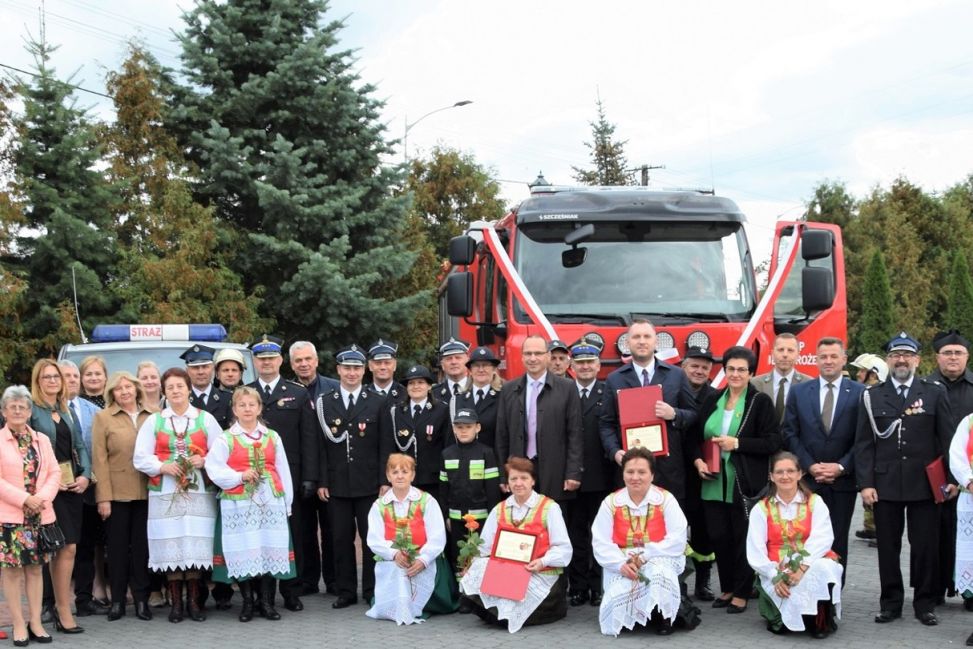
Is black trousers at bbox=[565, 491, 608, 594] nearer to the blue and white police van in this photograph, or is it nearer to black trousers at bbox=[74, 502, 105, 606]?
black trousers at bbox=[74, 502, 105, 606]

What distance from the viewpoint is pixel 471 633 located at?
8.03 m

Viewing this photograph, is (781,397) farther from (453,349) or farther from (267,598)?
(267,598)

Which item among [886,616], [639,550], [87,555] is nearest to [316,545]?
[87,555]

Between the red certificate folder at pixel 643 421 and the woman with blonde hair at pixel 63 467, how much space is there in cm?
403

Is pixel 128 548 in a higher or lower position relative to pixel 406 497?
lower

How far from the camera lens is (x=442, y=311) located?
1759 cm

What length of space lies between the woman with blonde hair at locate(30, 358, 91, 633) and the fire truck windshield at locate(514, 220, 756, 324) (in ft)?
13.4

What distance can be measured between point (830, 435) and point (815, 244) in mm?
2911

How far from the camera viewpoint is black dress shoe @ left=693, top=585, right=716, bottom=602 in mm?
8963

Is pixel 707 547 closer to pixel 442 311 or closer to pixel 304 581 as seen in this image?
pixel 304 581

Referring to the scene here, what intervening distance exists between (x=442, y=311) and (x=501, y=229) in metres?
6.23

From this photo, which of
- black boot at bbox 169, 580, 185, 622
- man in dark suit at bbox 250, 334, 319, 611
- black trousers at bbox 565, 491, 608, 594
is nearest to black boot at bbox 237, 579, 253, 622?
black boot at bbox 169, 580, 185, 622

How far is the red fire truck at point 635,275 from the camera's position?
1040 cm

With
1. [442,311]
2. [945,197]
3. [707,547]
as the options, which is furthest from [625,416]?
[945,197]
